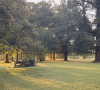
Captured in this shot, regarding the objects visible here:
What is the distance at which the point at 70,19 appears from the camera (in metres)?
29.2

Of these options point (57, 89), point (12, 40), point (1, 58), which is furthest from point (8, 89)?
point (1, 58)

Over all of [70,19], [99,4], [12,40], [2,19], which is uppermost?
[99,4]

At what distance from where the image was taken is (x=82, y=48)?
27.5 meters

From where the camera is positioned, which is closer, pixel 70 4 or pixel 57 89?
pixel 57 89

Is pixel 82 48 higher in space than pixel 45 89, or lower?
higher

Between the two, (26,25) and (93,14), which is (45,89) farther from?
(93,14)

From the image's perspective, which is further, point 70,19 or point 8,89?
point 70,19

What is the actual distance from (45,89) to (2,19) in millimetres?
4517

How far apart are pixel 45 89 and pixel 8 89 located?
4.81 feet

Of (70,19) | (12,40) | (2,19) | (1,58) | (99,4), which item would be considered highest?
(99,4)

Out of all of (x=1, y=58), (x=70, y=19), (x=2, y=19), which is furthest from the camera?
(x=1, y=58)

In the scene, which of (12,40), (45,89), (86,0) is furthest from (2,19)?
(86,0)

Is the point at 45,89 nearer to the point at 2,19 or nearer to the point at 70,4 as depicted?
the point at 2,19

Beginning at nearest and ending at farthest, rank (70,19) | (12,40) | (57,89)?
(57,89)
(12,40)
(70,19)
